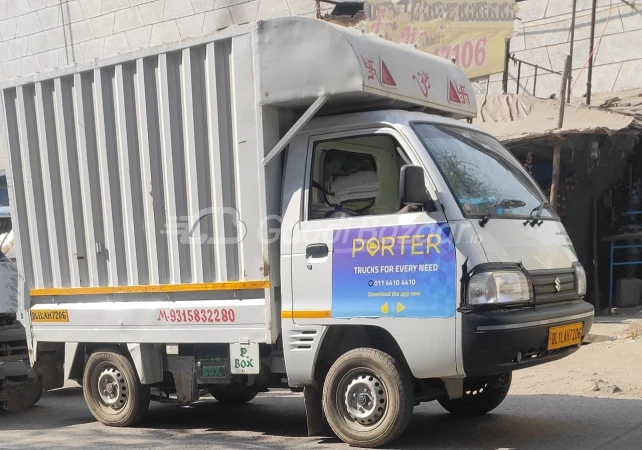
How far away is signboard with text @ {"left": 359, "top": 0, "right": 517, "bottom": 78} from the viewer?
12.9 m

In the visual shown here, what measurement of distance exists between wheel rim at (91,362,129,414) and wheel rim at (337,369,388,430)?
2.10 metres

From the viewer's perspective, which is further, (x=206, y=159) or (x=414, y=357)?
(x=206, y=159)

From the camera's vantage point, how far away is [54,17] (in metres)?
19.4

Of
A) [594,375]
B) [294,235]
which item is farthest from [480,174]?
[594,375]

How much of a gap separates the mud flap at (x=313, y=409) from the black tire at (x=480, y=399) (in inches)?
43.0

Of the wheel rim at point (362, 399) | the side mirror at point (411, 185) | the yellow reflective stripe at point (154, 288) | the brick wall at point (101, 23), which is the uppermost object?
the brick wall at point (101, 23)

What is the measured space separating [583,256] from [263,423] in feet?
23.7

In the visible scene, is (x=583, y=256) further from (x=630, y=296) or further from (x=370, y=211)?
(x=370, y=211)

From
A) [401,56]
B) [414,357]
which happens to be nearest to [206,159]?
[401,56]

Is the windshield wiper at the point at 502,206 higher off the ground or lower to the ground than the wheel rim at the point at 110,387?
higher

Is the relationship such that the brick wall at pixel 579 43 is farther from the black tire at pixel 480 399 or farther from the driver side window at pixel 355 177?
the driver side window at pixel 355 177

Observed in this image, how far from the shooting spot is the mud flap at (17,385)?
7.43 meters

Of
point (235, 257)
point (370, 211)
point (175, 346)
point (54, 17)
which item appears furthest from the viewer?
point (54, 17)

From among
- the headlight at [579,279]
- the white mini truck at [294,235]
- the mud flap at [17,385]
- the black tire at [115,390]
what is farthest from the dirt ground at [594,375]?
the mud flap at [17,385]
